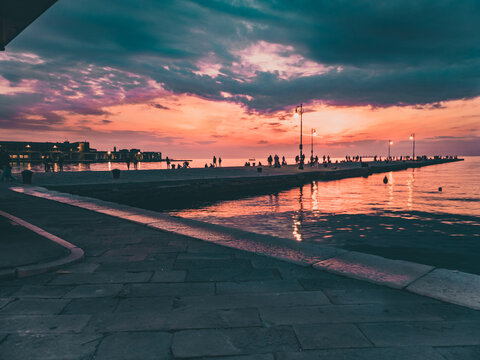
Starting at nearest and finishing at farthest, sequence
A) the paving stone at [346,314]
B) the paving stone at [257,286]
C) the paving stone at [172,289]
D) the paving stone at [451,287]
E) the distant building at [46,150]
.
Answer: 1. the paving stone at [346,314]
2. the paving stone at [451,287]
3. the paving stone at [172,289]
4. the paving stone at [257,286]
5. the distant building at [46,150]

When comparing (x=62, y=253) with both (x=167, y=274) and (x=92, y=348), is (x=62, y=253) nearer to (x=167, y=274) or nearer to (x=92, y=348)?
(x=167, y=274)

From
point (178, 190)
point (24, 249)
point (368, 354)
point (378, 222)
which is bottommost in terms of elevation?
point (378, 222)

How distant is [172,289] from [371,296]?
239cm

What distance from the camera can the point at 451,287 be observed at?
3730mm

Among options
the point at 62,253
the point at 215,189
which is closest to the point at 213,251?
the point at 62,253

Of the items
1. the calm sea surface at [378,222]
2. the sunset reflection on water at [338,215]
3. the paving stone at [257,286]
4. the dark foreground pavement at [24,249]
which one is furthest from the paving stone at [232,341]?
the sunset reflection on water at [338,215]

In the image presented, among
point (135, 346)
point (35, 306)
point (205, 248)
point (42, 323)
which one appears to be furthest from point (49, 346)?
point (205, 248)

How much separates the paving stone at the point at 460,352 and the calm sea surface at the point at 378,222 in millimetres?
6767

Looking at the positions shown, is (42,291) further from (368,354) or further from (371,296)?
(371,296)

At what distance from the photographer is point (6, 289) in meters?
3.68

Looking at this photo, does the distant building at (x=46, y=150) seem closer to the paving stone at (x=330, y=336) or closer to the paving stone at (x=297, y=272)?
the paving stone at (x=297, y=272)

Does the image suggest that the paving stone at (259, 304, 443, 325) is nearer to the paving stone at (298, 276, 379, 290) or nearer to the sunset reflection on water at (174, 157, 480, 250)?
the paving stone at (298, 276, 379, 290)

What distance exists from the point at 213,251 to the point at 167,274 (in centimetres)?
131

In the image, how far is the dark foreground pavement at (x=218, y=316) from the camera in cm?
253
